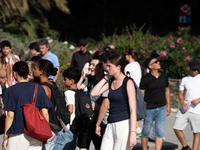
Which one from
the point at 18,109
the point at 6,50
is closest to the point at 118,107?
the point at 18,109

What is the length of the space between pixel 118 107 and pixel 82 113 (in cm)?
67

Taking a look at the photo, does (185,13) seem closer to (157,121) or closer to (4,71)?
(157,121)

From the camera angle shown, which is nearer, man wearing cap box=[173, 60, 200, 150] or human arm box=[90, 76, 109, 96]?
human arm box=[90, 76, 109, 96]

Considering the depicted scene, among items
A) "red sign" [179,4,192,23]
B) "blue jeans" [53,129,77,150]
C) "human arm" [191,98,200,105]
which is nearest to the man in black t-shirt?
"human arm" [191,98,200,105]

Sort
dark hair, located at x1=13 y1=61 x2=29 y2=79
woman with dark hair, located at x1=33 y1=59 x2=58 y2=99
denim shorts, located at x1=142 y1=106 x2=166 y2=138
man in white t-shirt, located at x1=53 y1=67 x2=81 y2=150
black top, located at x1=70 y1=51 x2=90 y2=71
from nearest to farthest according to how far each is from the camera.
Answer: dark hair, located at x1=13 y1=61 x2=29 y2=79, woman with dark hair, located at x1=33 y1=59 x2=58 y2=99, man in white t-shirt, located at x1=53 y1=67 x2=81 y2=150, denim shorts, located at x1=142 y1=106 x2=166 y2=138, black top, located at x1=70 y1=51 x2=90 y2=71

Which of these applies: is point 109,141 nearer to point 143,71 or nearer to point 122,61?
point 122,61

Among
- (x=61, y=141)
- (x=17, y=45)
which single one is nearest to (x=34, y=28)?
(x=17, y=45)

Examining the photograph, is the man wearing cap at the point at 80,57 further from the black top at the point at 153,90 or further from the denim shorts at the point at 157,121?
the denim shorts at the point at 157,121

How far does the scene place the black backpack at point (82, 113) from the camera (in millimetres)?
4408

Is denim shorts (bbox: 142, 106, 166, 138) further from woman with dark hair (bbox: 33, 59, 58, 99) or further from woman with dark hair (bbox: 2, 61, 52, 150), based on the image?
woman with dark hair (bbox: 2, 61, 52, 150)

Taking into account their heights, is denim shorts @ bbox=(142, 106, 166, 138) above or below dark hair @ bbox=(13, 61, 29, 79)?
below

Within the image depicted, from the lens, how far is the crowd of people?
139 inches

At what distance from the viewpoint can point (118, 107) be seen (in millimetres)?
3977

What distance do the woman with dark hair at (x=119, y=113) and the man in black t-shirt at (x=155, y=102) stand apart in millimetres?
1854
